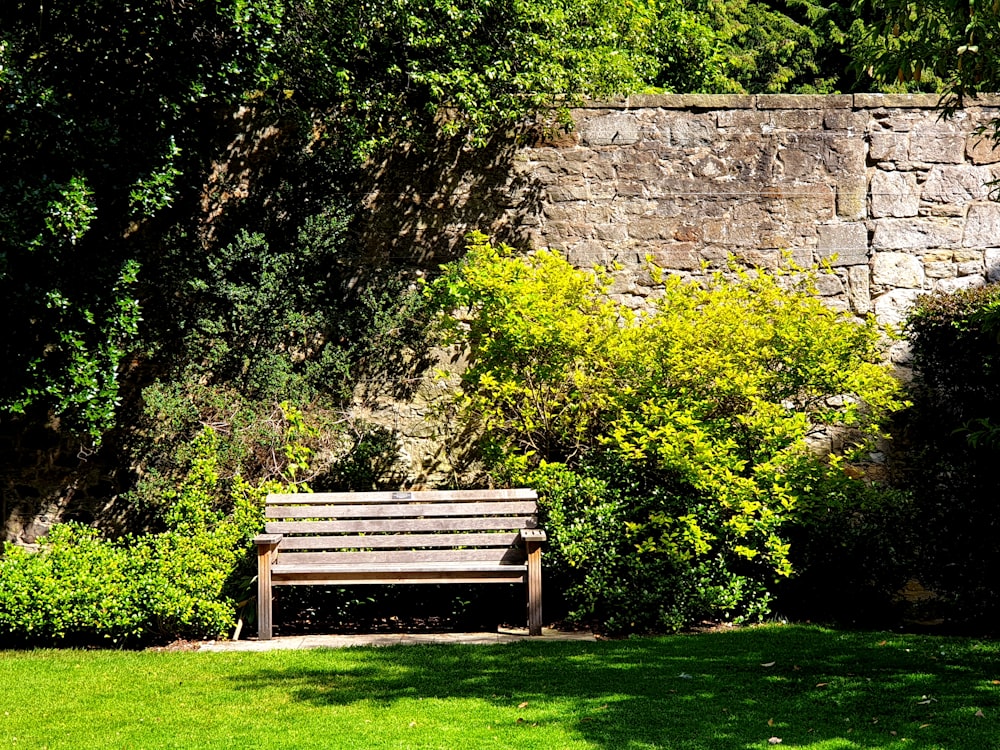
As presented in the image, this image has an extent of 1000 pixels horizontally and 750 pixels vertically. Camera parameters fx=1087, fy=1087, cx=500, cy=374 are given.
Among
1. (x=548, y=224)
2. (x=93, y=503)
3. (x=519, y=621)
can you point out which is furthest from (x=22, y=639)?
(x=548, y=224)

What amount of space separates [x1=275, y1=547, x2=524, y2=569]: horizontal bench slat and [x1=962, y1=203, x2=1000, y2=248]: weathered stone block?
4.51 meters

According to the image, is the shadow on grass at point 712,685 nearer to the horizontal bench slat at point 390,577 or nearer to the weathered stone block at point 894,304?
the horizontal bench slat at point 390,577

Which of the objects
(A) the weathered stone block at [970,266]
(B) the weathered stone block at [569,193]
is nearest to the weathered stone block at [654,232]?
(B) the weathered stone block at [569,193]

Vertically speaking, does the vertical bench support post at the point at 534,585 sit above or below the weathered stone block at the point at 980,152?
below

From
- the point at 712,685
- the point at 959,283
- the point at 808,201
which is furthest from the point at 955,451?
the point at 712,685

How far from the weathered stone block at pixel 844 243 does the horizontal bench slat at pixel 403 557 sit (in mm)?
3556

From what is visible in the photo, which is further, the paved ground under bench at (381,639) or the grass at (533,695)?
the paved ground under bench at (381,639)

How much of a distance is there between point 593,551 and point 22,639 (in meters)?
3.67

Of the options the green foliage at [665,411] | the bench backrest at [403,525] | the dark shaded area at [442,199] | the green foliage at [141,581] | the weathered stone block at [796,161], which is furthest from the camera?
the weathered stone block at [796,161]

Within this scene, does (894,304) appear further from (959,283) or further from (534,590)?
(534,590)

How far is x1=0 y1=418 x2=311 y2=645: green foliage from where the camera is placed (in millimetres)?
6695

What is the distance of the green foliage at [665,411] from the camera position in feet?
23.1

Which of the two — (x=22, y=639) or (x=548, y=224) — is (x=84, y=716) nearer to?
(x=22, y=639)

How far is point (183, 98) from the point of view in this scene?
7.35 m
